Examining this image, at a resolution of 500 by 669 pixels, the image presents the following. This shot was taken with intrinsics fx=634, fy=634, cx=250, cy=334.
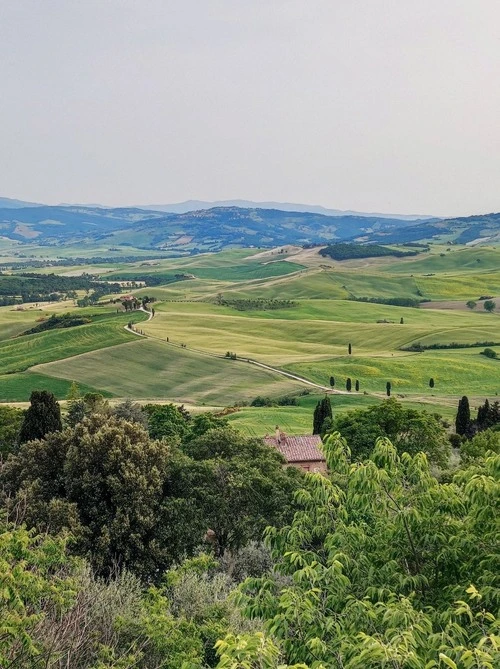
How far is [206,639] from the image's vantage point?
20.1 metres

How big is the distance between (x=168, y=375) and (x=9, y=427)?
54.4 meters

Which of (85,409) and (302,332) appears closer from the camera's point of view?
(85,409)

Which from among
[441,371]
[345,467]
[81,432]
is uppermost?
[345,467]

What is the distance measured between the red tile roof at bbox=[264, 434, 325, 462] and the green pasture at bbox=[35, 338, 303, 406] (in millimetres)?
41533

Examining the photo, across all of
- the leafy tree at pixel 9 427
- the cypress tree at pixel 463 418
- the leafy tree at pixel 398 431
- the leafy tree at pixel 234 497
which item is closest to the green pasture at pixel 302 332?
the cypress tree at pixel 463 418

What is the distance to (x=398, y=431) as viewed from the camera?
58.5 m

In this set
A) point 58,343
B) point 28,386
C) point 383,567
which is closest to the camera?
point 383,567

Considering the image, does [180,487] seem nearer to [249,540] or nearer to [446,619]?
[249,540]

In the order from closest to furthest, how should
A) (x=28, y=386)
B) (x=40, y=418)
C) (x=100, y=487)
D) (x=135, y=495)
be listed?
(x=135, y=495), (x=100, y=487), (x=40, y=418), (x=28, y=386)

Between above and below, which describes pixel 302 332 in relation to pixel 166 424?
above

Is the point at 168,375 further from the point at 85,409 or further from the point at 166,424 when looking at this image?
the point at 166,424

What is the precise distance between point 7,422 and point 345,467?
5957cm

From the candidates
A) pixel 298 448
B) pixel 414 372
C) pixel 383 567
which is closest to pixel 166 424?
pixel 298 448

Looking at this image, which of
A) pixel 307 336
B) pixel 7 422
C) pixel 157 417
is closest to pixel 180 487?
pixel 157 417
